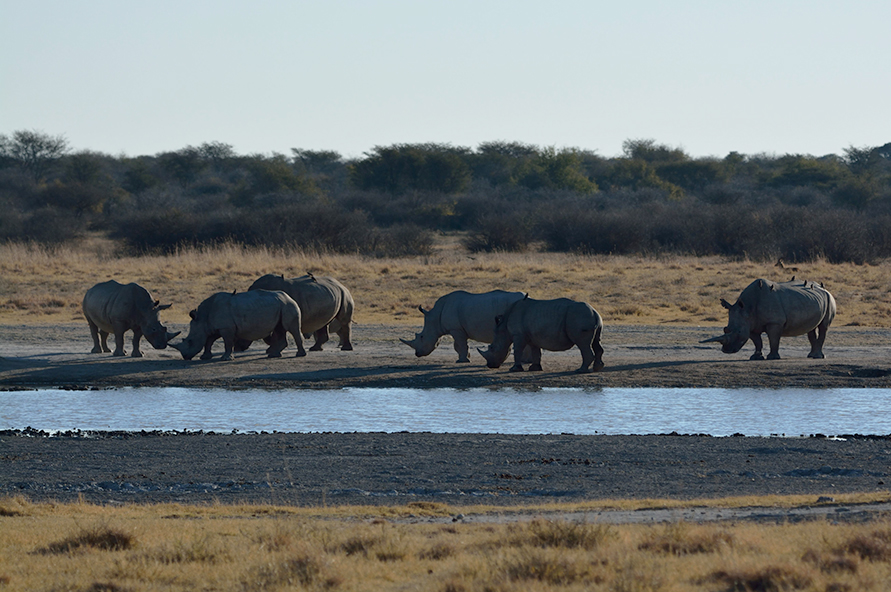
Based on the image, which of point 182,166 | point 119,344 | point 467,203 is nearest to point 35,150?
point 182,166

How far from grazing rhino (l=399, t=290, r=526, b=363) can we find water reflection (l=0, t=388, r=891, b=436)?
2632 mm

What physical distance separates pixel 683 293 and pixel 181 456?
65.5ft

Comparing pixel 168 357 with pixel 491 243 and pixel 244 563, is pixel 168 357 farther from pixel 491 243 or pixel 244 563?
pixel 491 243

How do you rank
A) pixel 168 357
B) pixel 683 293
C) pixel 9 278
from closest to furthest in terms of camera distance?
1. pixel 168 357
2. pixel 683 293
3. pixel 9 278

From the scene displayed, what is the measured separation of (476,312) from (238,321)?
379 cm

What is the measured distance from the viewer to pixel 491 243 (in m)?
44.7

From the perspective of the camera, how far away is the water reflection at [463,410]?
13.0m

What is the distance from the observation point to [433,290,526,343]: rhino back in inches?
720

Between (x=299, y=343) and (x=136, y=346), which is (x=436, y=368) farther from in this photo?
(x=136, y=346)

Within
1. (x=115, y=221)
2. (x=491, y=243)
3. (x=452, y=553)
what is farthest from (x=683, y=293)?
(x=115, y=221)

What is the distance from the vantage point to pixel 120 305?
19.4 m

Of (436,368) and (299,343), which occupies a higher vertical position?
(299,343)

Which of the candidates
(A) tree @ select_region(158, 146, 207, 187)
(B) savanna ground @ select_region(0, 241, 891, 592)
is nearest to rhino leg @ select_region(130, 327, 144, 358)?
(B) savanna ground @ select_region(0, 241, 891, 592)

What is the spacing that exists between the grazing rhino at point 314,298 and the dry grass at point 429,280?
491 centimetres
